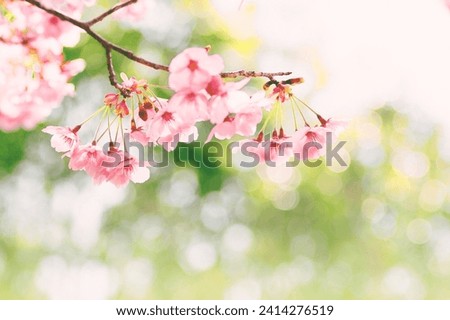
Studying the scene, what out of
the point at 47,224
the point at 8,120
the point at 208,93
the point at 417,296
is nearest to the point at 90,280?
the point at 8,120

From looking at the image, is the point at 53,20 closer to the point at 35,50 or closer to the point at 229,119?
the point at 35,50

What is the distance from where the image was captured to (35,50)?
47.0 inches

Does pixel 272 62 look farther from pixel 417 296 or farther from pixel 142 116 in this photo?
pixel 142 116

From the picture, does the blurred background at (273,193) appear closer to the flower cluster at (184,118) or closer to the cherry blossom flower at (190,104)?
the flower cluster at (184,118)

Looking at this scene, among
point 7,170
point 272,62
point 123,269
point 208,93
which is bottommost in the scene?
point 208,93

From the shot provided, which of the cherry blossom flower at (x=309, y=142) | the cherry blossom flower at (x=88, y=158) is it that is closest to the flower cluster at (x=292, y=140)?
the cherry blossom flower at (x=309, y=142)

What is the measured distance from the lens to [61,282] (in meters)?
2.29

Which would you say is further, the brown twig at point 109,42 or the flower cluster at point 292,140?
the flower cluster at point 292,140

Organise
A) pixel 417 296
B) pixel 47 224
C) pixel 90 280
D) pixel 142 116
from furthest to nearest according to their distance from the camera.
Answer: pixel 417 296 < pixel 47 224 < pixel 90 280 < pixel 142 116

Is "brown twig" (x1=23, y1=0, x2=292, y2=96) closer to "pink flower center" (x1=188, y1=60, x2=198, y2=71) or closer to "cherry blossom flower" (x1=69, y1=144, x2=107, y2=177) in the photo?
"pink flower center" (x1=188, y1=60, x2=198, y2=71)

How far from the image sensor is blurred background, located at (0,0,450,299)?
283cm

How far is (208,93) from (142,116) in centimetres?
19

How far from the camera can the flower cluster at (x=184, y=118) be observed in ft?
3.38

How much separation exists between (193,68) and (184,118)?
0.10 meters
